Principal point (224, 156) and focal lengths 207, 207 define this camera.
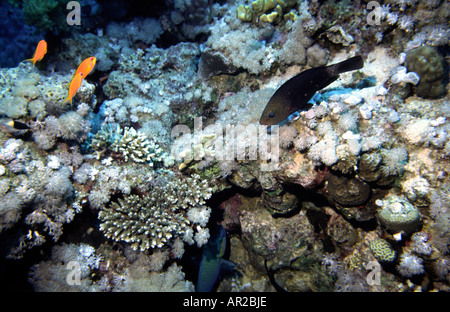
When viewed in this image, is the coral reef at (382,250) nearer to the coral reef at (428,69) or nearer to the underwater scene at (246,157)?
the underwater scene at (246,157)

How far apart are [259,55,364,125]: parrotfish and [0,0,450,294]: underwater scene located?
22mm

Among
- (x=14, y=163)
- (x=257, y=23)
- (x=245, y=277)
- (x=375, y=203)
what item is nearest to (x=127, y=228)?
(x=14, y=163)

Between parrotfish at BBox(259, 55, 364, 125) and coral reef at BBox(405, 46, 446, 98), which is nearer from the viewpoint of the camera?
parrotfish at BBox(259, 55, 364, 125)

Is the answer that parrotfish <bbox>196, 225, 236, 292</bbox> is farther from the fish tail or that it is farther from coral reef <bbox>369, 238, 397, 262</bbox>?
the fish tail

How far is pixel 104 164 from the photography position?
3.76 meters

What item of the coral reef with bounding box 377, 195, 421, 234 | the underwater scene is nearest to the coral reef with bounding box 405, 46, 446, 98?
the underwater scene

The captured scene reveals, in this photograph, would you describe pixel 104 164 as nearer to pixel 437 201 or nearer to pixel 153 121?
pixel 153 121

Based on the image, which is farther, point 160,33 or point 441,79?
point 160,33

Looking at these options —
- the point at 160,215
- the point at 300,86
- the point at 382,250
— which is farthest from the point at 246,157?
the point at 382,250

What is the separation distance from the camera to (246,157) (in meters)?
3.74

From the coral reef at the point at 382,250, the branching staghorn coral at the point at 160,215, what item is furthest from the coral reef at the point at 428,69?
the branching staghorn coral at the point at 160,215

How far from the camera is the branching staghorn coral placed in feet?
11.3

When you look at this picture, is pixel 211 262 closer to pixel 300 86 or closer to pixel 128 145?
pixel 128 145
